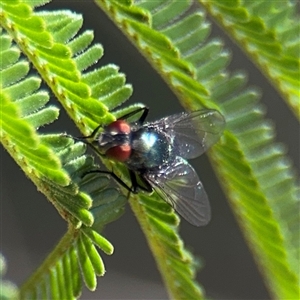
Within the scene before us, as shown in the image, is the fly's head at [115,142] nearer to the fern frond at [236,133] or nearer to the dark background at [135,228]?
the fern frond at [236,133]

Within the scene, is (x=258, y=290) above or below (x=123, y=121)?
below

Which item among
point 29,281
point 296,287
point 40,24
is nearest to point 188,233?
point 296,287

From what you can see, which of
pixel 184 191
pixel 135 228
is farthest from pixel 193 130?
pixel 135 228

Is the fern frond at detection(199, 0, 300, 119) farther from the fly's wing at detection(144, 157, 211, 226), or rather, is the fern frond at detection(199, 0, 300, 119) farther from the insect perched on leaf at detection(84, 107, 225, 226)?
the fly's wing at detection(144, 157, 211, 226)

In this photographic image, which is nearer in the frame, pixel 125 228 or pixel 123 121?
pixel 123 121

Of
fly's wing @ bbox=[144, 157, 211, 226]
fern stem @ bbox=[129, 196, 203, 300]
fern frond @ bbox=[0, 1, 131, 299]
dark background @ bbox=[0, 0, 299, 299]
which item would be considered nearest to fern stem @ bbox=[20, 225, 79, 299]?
fern frond @ bbox=[0, 1, 131, 299]

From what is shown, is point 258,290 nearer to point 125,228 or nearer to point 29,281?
point 125,228
